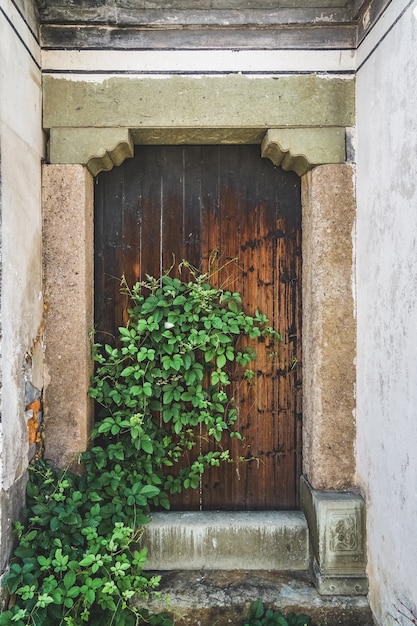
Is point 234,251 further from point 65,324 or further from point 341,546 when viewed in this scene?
point 341,546

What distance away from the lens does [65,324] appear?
2816 millimetres

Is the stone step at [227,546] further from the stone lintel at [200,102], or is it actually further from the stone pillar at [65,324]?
the stone lintel at [200,102]

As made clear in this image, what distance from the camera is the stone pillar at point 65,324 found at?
281 cm

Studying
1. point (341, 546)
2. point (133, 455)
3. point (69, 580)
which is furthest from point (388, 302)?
point (69, 580)

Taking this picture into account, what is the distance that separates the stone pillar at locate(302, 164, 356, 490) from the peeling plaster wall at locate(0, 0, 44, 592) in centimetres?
174

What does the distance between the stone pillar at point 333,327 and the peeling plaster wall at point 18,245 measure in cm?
174

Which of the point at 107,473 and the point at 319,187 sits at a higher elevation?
the point at 319,187

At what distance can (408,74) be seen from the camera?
7.04 ft

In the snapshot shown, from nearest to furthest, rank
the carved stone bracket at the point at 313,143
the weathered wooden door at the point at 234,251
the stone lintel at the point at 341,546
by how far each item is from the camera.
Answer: the stone lintel at the point at 341,546
the carved stone bracket at the point at 313,143
the weathered wooden door at the point at 234,251

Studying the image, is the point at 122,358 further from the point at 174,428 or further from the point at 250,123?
the point at 250,123

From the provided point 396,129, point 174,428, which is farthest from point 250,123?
point 174,428

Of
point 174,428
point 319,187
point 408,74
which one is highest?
point 408,74

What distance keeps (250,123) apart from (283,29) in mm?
613

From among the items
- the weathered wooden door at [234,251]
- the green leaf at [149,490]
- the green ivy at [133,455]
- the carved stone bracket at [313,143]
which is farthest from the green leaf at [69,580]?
the carved stone bracket at [313,143]
